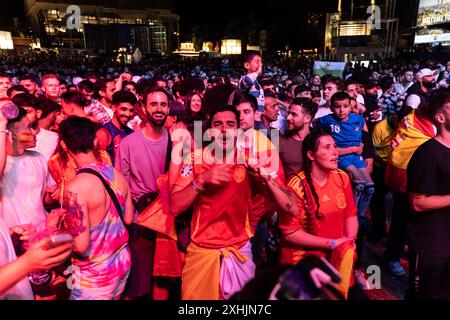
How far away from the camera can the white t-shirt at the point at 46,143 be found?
390 centimetres

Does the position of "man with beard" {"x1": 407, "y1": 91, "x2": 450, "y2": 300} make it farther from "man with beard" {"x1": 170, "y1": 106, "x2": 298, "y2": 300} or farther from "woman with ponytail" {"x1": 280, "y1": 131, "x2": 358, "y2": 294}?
"man with beard" {"x1": 170, "y1": 106, "x2": 298, "y2": 300}

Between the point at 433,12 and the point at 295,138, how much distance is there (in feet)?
116

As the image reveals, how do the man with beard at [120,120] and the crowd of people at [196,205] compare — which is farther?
the man with beard at [120,120]

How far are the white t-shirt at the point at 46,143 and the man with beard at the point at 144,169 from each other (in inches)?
33.2

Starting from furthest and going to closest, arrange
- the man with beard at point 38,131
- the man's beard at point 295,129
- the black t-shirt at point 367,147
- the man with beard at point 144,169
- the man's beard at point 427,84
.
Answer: the man's beard at point 427,84 → the black t-shirt at point 367,147 → the man's beard at point 295,129 → the man with beard at point 38,131 → the man with beard at point 144,169

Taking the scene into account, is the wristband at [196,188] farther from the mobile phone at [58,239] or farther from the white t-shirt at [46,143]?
the white t-shirt at [46,143]

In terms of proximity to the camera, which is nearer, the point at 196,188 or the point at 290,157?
the point at 196,188

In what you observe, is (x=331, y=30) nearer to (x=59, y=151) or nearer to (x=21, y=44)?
(x=59, y=151)

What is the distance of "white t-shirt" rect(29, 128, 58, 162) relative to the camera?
12.8ft

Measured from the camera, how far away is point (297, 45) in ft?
190

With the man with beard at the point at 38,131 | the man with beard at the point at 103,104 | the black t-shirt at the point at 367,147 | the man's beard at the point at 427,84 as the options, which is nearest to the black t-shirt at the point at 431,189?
the black t-shirt at the point at 367,147

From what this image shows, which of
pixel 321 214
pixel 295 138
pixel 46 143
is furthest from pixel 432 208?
pixel 46 143

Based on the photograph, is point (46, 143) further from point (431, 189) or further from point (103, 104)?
Answer: point (431, 189)

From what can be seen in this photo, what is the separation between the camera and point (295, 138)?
405 centimetres
